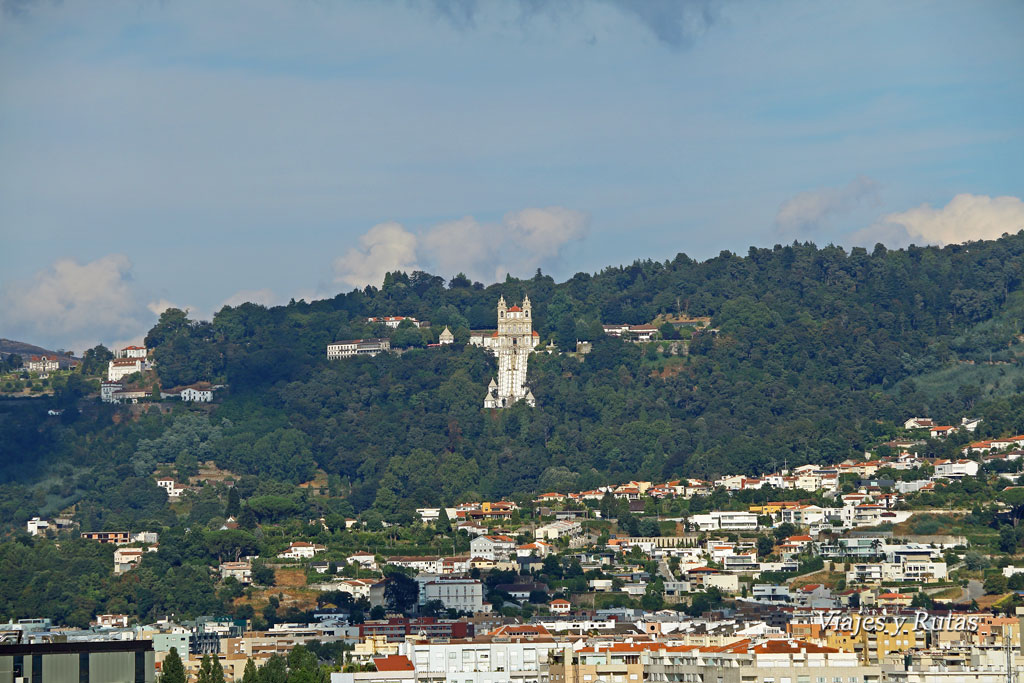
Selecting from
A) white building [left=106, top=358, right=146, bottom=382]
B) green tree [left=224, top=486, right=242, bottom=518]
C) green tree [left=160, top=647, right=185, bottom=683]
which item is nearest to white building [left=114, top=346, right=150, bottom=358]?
Result: white building [left=106, top=358, right=146, bottom=382]

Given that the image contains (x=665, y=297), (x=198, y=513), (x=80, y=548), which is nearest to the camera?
(x=80, y=548)

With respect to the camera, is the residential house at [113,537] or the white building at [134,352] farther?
the white building at [134,352]

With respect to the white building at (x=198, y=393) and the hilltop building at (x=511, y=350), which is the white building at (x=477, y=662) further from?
the white building at (x=198, y=393)

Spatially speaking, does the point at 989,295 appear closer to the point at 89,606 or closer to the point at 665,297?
the point at 665,297

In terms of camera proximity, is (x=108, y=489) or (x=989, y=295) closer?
(x=108, y=489)

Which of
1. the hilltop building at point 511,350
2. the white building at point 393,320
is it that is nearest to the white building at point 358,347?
the white building at point 393,320

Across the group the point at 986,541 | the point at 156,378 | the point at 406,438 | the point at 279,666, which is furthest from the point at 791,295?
the point at 279,666

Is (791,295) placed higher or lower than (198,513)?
higher

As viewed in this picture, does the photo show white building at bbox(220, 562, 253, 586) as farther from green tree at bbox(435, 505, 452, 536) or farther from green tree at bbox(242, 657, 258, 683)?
green tree at bbox(242, 657, 258, 683)
